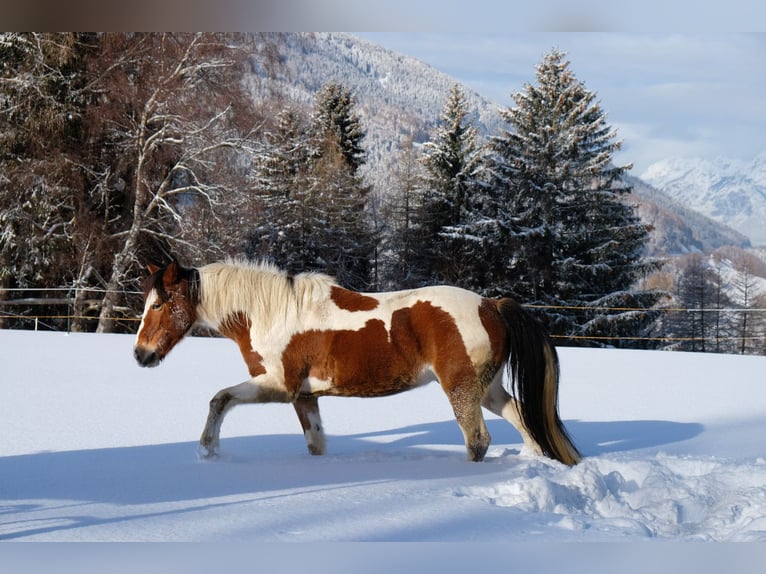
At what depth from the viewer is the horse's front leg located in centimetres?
372

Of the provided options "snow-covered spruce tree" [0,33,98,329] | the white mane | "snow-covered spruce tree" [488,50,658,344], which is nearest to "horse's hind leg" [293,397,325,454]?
the white mane

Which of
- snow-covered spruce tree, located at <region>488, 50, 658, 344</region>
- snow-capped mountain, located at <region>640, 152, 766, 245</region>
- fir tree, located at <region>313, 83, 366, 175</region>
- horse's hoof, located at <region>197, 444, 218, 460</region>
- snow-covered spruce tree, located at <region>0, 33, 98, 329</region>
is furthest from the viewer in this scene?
snow-capped mountain, located at <region>640, 152, 766, 245</region>

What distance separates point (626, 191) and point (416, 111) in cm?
900

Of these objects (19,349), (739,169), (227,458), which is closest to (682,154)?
(739,169)

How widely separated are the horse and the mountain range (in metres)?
10.9

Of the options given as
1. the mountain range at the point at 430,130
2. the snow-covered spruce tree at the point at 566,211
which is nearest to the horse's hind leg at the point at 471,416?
the mountain range at the point at 430,130

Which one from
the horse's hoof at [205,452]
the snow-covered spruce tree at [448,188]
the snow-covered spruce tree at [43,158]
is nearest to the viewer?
the horse's hoof at [205,452]

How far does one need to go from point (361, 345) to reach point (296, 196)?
Answer: 13.3 m

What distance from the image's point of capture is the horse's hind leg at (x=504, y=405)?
381 centimetres

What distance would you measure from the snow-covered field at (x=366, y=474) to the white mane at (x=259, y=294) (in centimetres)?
66

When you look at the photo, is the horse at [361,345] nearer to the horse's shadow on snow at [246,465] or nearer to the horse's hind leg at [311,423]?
the horse's hind leg at [311,423]

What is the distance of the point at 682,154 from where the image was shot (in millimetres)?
24688

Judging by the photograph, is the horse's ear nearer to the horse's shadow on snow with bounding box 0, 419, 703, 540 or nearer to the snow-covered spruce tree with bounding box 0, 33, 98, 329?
the horse's shadow on snow with bounding box 0, 419, 703, 540

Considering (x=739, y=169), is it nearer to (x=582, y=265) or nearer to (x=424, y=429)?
(x=582, y=265)
